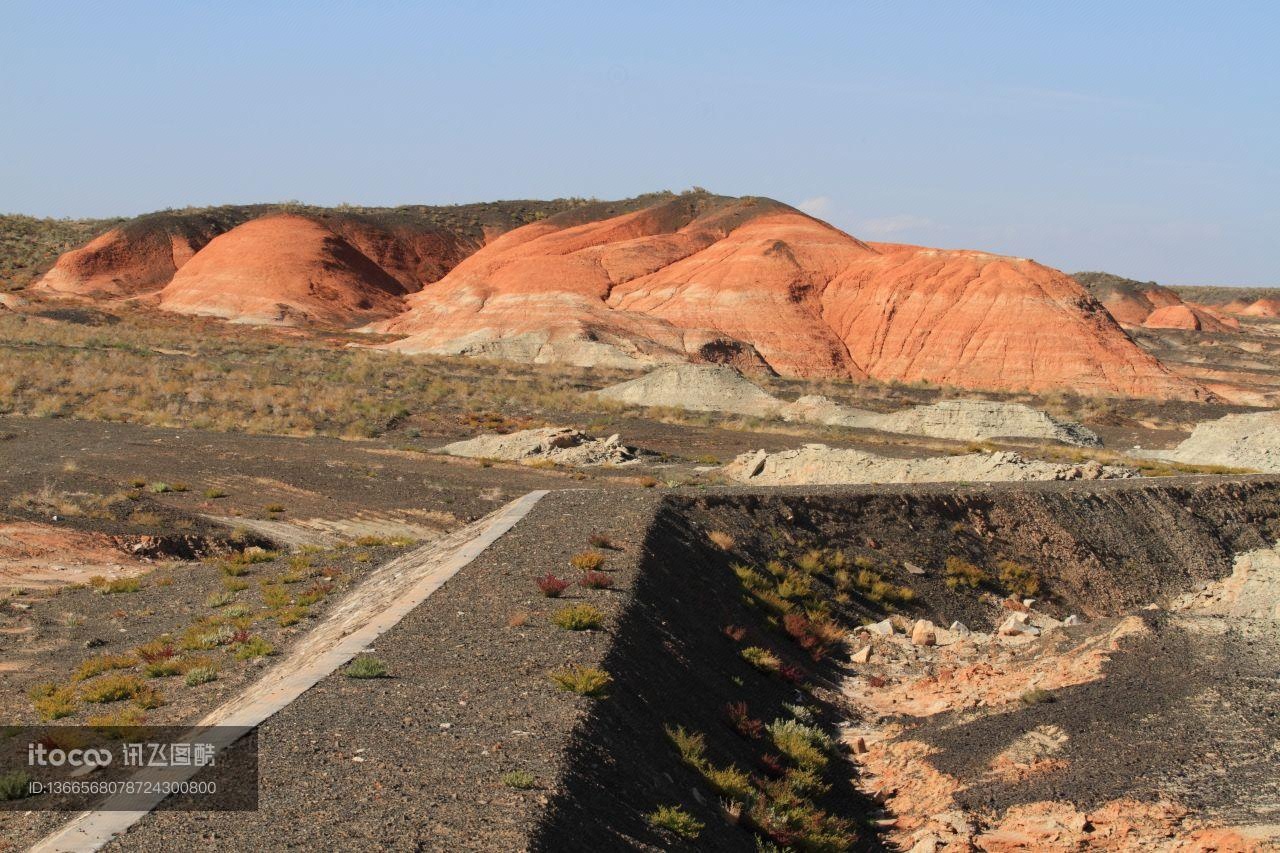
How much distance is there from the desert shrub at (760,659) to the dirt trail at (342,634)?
374 centimetres

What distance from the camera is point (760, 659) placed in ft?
46.2

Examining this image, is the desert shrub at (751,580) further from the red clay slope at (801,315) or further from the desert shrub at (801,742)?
the red clay slope at (801,315)

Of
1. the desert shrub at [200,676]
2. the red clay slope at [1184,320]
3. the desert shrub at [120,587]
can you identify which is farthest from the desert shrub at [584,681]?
the red clay slope at [1184,320]

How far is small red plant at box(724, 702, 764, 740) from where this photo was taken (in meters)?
11.8

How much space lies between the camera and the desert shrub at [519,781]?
797cm

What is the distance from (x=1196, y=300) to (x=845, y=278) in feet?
349

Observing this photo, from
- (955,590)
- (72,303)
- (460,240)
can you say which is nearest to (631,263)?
(460,240)

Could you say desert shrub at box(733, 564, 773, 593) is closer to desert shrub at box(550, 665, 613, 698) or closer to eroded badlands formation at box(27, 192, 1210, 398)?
desert shrub at box(550, 665, 613, 698)

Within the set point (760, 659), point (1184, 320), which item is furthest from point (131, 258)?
point (1184, 320)

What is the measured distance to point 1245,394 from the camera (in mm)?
70500

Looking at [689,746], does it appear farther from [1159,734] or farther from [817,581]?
[817,581]

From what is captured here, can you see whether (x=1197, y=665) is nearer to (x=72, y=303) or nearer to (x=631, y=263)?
(x=631, y=263)

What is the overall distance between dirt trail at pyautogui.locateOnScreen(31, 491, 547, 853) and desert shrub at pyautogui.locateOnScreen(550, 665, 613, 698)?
2108mm

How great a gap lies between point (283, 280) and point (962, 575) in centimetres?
7342
